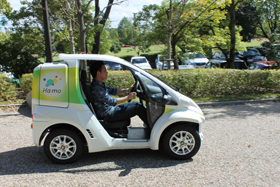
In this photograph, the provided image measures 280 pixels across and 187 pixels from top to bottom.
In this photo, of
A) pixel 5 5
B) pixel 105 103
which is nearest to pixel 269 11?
pixel 5 5

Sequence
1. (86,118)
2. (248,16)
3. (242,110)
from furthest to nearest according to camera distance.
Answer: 1. (248,16)
2. (242,110)
3. (86,118)

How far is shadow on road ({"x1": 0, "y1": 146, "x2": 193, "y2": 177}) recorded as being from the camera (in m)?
4.01

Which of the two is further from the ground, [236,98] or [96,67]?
[96,67]

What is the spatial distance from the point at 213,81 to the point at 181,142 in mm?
6067

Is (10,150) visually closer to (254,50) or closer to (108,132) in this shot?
(108,132)

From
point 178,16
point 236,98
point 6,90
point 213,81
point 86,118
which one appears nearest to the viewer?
point 86,118

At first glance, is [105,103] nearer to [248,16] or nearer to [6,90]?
[6,90]

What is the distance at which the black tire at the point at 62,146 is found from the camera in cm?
405

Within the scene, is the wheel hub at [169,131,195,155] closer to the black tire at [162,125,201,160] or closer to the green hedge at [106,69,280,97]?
the black tire at [162,125,201,160]

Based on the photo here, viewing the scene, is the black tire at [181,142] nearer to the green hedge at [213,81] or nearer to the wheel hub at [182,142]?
the wheel hub at [182,142]

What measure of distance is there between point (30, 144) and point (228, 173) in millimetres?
3898

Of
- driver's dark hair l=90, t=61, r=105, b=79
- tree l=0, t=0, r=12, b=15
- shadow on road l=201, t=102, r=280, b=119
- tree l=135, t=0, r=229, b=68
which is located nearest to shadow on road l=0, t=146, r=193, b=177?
driver's dark hair l=90, t=61, r=105, b=79

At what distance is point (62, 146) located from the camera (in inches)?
161

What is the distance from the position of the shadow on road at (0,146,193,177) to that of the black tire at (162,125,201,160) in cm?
14
